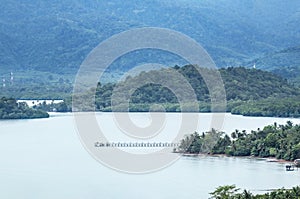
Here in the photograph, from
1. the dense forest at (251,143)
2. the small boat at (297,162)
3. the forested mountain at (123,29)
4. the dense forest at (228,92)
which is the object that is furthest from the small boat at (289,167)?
the forested mountain at (123,29)

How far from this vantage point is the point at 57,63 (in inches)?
2504

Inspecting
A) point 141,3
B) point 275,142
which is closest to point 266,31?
point 141,3

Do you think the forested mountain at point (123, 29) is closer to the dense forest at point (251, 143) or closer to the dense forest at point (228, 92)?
the dense forest at point (228, 92)

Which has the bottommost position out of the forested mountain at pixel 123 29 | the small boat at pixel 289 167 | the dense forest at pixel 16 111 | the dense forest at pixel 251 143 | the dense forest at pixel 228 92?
the small boat at pixel 289 167

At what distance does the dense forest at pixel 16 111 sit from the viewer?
3688cm

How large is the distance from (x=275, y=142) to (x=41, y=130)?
9.27 meters

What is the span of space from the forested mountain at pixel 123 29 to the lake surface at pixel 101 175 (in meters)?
28.5

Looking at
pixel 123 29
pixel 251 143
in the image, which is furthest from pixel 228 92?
pixel 123 29

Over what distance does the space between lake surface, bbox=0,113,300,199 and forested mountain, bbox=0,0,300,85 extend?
28.5 m

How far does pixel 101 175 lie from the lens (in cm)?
2250

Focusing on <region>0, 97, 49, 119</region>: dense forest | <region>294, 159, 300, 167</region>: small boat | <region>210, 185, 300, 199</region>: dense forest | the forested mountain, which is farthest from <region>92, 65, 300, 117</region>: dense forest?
<region>210, 185, 300, 199</region>: dense forest

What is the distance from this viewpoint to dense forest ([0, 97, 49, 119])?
36875 millimetres

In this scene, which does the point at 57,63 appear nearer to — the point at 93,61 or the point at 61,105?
the point at 93,61

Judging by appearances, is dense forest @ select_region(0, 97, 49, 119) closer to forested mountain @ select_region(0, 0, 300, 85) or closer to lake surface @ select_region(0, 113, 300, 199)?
lake surface @ select_region(0, 113, 300, 199)
